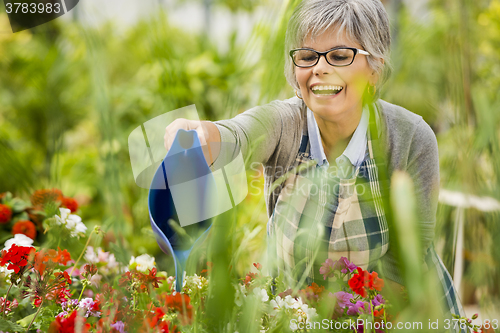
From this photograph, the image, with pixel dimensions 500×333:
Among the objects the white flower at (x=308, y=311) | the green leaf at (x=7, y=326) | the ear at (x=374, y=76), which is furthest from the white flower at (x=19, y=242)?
the ear at (x=374, y=76)

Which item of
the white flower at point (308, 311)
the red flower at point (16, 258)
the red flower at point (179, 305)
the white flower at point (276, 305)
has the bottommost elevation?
the white flower at point (308, 311)

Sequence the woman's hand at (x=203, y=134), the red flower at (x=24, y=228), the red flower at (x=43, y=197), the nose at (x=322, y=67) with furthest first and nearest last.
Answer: the red flower at (x=24, y=228), the nose at (x=322, y=67), the woman's hand at (x=203, y=134), the red flower at (x=43, y=197)

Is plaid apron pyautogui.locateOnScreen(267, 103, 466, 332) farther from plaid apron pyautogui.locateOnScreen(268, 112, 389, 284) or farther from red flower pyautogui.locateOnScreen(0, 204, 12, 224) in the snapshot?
red flower pyautogui.locateOnScreen(0, 204, 12, 224)

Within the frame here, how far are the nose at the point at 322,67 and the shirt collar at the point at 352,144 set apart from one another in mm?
103

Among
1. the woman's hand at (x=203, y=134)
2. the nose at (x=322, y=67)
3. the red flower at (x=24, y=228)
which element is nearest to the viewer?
the woman's hand at (x=203, y=134)

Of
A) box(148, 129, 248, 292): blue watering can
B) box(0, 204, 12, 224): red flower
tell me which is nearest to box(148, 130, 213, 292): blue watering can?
box(148, 129, 248, 292): blue watering can

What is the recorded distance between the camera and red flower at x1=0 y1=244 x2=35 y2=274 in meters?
0.36

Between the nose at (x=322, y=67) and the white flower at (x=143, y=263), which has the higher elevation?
the nose at (x=322, y=67)

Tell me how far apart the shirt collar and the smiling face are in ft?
0.19

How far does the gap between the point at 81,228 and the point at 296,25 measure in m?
0.41

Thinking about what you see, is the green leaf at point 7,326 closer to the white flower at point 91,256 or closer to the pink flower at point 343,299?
the white flower at point 91,256

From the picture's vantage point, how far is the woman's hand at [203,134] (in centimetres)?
35

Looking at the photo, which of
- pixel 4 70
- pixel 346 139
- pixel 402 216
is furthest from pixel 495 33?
pixel 4 70

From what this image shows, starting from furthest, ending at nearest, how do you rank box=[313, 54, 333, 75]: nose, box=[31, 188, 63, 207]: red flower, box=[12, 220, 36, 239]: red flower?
box=[12, 220, 36, 239]: red flower
box=[313, 54, 333, 75]: nose
box=[31, 188, 63, 207]: red flower
